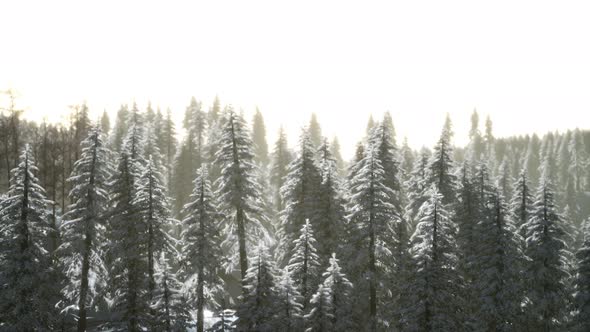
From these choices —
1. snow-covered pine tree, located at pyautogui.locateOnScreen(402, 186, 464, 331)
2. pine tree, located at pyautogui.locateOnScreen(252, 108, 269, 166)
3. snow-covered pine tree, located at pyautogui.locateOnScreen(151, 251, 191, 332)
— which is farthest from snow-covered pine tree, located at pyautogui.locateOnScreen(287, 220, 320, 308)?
pine tree, located at pyautogui.locateOnScreen(252, 108, 269, 166)

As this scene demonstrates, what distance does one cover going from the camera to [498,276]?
92.7 ft

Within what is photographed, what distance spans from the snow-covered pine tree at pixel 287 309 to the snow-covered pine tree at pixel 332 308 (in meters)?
0.61

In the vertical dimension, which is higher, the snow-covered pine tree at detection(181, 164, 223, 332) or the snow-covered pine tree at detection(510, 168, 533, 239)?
the snow-covered pine tree at detection(510, 168, 533, 239)

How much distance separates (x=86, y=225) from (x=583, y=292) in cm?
3460

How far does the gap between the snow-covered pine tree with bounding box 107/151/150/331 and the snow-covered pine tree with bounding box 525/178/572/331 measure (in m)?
26.1

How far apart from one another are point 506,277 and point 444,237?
7932 mm

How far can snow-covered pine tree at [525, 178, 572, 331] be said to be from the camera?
A: 2975cm

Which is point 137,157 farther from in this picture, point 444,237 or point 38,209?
point 444,237

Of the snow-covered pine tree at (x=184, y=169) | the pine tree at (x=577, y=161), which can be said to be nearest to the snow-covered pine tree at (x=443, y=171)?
the snow-covered pine tree at (x=184, y=169)

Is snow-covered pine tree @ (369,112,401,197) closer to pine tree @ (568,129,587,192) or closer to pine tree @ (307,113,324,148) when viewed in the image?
pine tree @ (307,113,324,148)

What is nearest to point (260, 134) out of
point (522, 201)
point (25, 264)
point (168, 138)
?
point (168, 138)

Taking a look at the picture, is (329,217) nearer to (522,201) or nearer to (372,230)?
(372,230)

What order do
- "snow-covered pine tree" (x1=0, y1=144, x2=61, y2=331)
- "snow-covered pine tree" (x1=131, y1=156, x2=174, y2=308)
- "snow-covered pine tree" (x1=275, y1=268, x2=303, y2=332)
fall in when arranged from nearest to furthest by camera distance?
1. "snow-covered pine tree" (x1=275, y1=268, x2=303, y2=332)
2. "snow-covered pine tree" (x1=0, y1=144, x2=61, y2=331)
3. "snow-covered pine tree" (x1=131, y1=156, x2=174, y2=308)

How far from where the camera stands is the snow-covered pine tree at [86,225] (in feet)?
86.8
